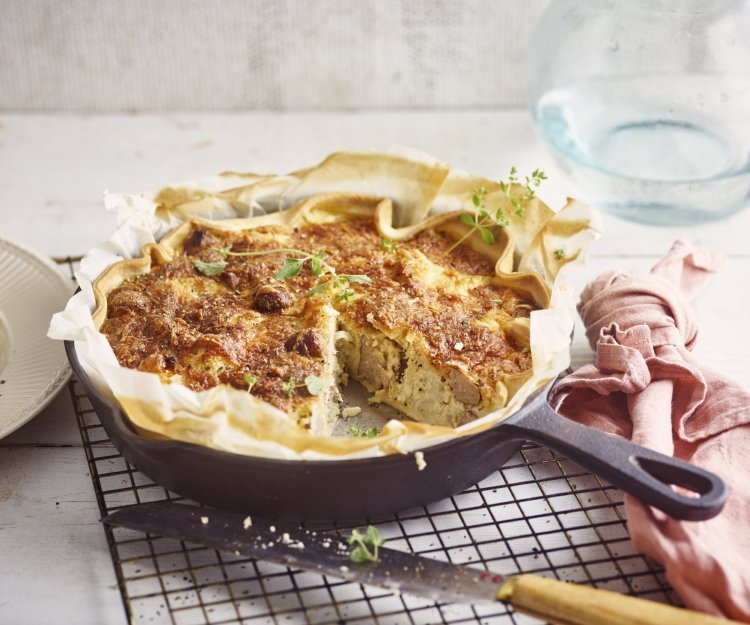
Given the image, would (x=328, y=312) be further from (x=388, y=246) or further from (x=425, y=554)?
(x=425, y=554)

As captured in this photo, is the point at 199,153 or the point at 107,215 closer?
the point at 107,215

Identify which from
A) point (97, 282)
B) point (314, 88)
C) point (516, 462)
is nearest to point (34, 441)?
point (97, 282)

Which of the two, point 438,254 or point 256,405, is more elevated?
point 256,405

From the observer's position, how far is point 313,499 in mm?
2613

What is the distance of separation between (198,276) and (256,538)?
4.00ft

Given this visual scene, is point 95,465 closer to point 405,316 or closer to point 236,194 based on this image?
point 405,316

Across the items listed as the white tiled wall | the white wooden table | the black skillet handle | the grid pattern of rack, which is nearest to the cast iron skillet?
the black skillet handle

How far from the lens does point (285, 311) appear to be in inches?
128

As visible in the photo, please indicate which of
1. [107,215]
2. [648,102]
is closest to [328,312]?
[107,215]

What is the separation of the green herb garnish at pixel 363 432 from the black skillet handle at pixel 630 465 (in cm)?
48

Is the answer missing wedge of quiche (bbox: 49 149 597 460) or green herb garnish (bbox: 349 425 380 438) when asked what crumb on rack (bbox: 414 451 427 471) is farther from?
green herb garnish (bbox: 349 425 380 438)

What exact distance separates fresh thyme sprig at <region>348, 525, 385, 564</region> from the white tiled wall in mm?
3442

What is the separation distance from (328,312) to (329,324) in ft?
0.15

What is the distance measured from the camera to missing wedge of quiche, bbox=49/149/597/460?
261cm
